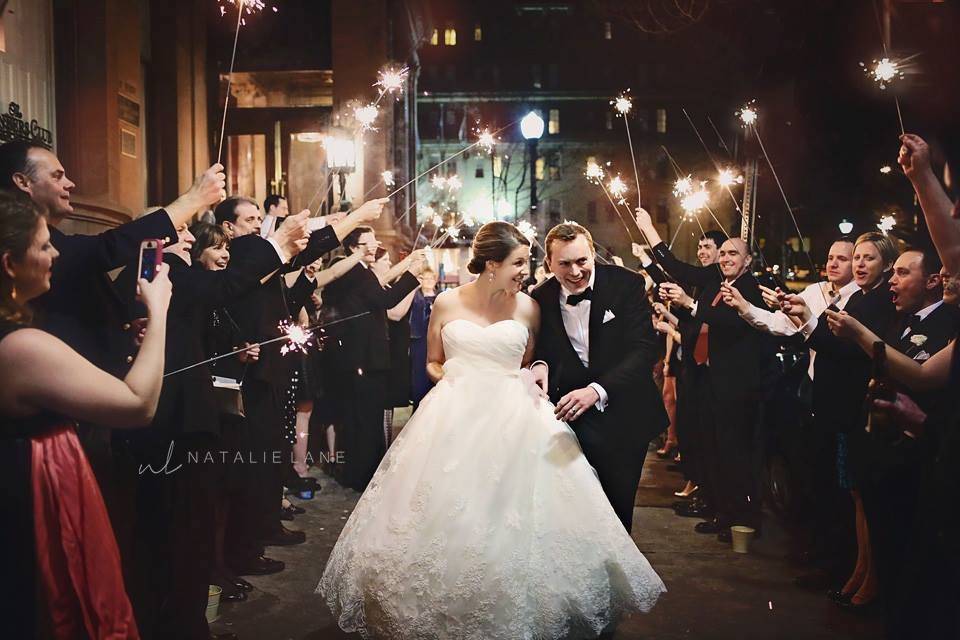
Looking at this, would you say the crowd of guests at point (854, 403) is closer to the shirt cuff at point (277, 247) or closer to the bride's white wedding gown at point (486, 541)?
the bride's white wedding gown at point (486, 541)

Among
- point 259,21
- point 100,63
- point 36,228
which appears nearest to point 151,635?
point 36,228

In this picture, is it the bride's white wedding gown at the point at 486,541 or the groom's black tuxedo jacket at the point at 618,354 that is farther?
the groom's black tuxedo jacket at the point at 618,354

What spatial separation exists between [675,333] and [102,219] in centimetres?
607

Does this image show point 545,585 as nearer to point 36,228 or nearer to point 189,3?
point 36,228

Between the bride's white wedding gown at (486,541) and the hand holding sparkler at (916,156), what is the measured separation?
2.05m

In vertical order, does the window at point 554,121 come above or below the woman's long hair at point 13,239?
above

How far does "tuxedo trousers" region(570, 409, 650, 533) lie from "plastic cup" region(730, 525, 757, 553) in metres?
1.93

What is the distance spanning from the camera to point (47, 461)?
2295 millimetres

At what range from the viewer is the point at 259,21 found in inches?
536

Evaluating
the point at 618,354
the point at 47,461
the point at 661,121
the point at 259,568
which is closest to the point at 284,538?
the point at 259,568

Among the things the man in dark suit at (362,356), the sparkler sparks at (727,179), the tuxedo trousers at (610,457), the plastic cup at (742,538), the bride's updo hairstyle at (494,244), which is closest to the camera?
the tuxedo trousers at (610,457)

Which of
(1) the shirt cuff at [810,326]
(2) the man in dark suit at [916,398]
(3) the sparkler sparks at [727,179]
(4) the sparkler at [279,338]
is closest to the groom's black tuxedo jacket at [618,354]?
(1) the shirt cuff at [810,326]

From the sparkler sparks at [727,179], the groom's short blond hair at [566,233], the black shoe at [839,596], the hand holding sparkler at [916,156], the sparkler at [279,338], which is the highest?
the sparkler sparks at [727,179]

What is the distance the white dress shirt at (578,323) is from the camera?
15.1 ft
